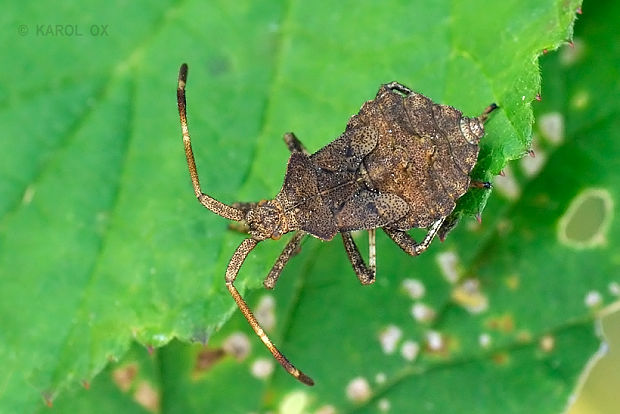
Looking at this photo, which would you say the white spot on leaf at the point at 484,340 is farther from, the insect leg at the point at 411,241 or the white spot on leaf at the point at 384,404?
the insect leg at the point at 411,241

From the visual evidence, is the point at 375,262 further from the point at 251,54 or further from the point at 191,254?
the point at 251,54

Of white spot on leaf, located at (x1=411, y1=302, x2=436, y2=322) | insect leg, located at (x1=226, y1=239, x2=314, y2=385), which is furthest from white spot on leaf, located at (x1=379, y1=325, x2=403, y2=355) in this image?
insect leg, located at (x1=226, y1=239, x2=314, y2=385)

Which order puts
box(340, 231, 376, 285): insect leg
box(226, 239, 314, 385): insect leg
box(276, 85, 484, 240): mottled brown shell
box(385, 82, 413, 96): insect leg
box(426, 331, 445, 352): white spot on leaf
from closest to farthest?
1. box(276, 85, 484, 240): mottled brown shell
2. box(226, 239, 314, 385): insect leg
3. box(385, 82, 413, 96): insect leg
4. box(340, 231, 376, 285): insect leg
5. box(426, 331, 445, 352): white spot on leaf

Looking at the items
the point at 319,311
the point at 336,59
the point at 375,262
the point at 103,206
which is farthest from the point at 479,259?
the point at 103,206

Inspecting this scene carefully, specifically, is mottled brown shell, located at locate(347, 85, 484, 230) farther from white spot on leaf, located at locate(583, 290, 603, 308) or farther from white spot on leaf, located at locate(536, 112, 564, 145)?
white spot on leaf, located at locate(583, 290, 603, 308)

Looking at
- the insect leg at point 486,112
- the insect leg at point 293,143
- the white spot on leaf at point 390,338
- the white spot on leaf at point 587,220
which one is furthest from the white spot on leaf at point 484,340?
the insect leg at point 293,143
